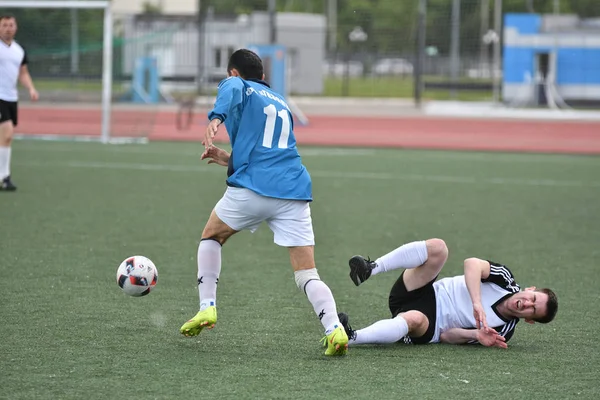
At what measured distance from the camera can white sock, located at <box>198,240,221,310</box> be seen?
5938 mm

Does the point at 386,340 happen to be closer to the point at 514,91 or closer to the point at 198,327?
the point at 198,327

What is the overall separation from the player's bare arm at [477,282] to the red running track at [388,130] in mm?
15728

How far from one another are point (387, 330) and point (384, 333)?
26 millimetres

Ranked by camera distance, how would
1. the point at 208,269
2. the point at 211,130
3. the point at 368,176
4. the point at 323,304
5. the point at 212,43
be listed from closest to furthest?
1. the point at 211,130
2. the point at 323,304
3. the point at 208,269
4. the point at 368,176
5. the point at 212,43

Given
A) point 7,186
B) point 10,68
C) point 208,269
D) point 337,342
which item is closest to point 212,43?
point 10,68

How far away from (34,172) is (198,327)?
32.9ft

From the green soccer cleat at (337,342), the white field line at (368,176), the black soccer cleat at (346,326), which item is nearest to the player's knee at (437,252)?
the black soccer cleat at (346,326)

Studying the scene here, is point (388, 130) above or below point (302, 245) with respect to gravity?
below

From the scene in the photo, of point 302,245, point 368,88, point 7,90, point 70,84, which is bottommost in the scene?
point 302,245

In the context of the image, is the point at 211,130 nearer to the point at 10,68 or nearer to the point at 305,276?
the point at 305,276

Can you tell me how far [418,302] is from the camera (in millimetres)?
6062

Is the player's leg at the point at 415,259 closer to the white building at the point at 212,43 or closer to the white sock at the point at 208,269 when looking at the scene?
the white sock at the point at 208,269

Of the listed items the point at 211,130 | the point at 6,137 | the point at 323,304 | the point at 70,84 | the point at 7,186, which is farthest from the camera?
the point at 70,84

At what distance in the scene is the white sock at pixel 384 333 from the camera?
230 inches
